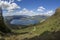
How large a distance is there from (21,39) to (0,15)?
12254mm

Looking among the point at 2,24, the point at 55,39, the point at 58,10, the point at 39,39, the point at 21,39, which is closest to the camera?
the point at 55,39

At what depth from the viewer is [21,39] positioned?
89.2ft

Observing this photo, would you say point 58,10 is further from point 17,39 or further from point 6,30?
point 17,39

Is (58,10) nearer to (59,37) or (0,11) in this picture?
(0,11)

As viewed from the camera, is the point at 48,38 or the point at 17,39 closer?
the point at 48,38

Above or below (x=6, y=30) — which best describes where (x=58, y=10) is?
above

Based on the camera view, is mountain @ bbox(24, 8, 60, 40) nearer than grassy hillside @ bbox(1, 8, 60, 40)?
Yes

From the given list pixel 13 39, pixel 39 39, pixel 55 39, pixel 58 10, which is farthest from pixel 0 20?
pixel 58 10

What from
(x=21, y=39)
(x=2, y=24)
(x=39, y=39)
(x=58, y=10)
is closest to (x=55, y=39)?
(x=39, y=39)

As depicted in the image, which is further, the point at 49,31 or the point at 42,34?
the point at 49,31

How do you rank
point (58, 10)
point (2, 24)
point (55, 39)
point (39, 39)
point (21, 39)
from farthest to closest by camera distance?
point (58, 10), point (2, 24), point (21, 39), point (39, 39), point (55, 39)

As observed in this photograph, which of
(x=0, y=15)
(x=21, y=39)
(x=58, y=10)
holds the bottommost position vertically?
(x=21, y=39)

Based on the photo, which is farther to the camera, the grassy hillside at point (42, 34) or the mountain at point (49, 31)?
the grassy hillside at point (42, 34)

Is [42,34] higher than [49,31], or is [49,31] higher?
[49,31]
